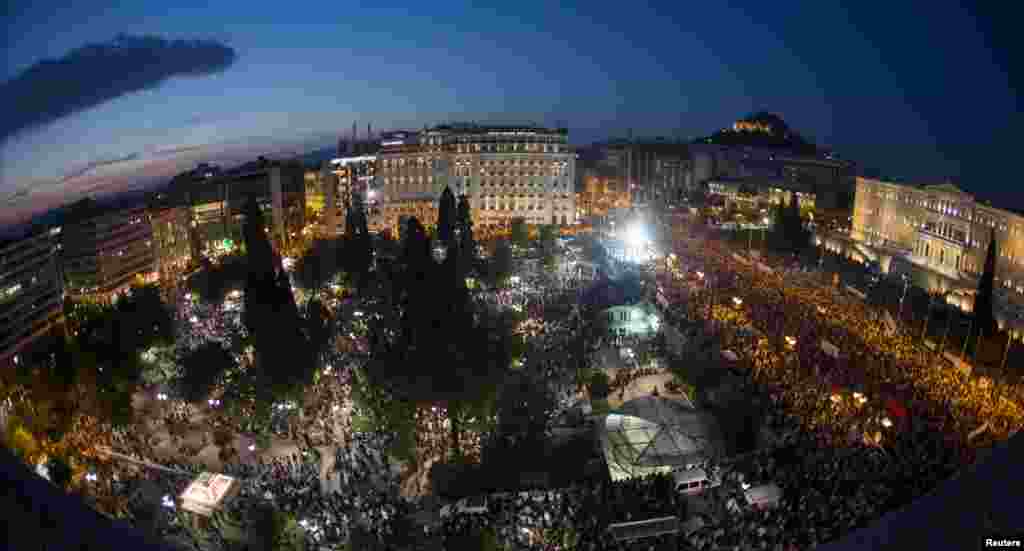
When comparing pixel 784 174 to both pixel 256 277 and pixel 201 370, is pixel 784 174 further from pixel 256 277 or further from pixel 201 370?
pixel 201 370

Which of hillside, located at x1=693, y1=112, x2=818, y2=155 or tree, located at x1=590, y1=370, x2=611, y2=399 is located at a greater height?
hillside, located at x1=693, y1=112, x2=818, y2=155

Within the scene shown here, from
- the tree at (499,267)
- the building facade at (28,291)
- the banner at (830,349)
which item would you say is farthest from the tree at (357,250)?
the banner at (830,349)

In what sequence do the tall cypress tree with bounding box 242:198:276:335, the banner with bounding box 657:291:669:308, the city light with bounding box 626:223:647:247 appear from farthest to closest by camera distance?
the city light with bounding box 626:223:647:247 < the banner with bounding box 657:291:669:308 < the tall cypress tree with bounding box 242:198:276:335

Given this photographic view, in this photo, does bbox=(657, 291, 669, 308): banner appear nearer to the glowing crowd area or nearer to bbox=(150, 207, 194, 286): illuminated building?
the glowing crowd area

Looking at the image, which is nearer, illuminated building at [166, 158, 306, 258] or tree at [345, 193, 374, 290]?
tree at [345, 193, 374, 290]

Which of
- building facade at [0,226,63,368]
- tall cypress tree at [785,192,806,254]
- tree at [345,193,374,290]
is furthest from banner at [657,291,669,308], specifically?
building facade at [0,226,63,368]

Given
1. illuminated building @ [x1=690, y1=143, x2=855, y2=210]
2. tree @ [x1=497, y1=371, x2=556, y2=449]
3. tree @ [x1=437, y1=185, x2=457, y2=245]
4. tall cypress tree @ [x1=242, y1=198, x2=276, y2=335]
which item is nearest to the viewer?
tree @ [x1=497, y1=371, x2=556, y2=449]
